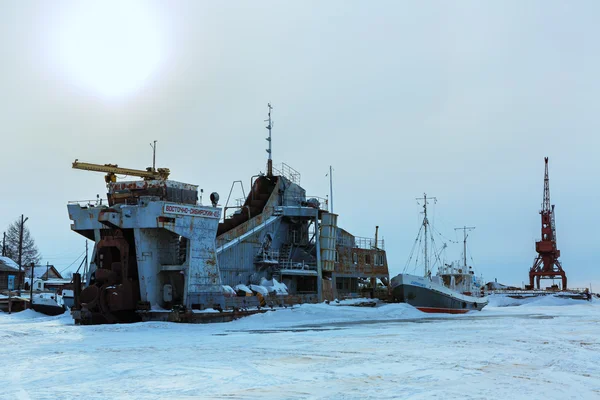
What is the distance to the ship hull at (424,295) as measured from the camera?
46406 millimetres

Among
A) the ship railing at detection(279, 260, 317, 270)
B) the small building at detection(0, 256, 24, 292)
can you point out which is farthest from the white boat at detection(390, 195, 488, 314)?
the small building at detection(0, 256, 24, 292)

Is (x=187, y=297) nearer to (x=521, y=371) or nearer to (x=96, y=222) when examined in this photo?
(x=96, y=222)

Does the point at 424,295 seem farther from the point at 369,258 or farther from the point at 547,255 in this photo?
the point at 547,255

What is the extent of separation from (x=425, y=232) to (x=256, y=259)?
2424cm

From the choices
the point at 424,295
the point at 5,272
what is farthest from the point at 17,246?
the point at 424,295

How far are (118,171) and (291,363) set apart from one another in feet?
73.8

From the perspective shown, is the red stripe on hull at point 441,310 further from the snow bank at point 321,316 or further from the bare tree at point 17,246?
the bare tree at point 17,246

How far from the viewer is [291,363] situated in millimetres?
16328

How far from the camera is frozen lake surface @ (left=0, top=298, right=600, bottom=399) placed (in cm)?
1246

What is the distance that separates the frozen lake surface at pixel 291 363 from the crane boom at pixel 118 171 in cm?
1036

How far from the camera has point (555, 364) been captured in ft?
54.3

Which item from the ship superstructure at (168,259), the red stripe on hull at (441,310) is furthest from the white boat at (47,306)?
the red stripe on hull at (441,310)

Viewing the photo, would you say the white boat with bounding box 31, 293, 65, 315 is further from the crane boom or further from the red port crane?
the red port crane

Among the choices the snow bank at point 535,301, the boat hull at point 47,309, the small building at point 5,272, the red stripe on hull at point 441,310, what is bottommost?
the snow bank at point 535,301
